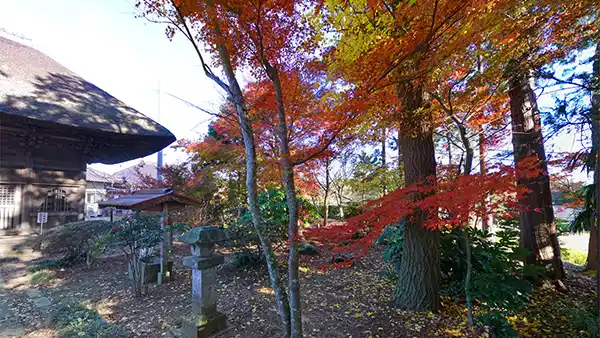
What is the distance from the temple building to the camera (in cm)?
682

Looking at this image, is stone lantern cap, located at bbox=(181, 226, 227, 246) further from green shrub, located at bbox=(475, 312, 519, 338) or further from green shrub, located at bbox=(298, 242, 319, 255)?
green shrub, located at bbox=(298, 242, 319, 255)

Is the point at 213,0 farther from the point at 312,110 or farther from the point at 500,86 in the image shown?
the point at 500,86

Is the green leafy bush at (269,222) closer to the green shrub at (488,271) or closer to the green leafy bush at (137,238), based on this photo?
the green leafy bush at (137,238)

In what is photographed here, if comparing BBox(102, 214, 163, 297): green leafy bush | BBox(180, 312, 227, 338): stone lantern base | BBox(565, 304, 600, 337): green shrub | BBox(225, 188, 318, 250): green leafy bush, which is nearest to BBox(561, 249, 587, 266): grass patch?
BBox(565, 304, 600, 337): green shrub

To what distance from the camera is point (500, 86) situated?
4070 millimetres

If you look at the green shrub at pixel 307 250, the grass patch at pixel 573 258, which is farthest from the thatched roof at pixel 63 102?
the grass patch at pixel 573 258

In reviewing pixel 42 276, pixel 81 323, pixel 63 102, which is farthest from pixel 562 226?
pixel 63 102

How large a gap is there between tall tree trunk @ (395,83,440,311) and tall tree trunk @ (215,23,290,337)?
75.7 inches

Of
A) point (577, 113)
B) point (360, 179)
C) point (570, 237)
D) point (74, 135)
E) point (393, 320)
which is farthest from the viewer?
point (570, 237)

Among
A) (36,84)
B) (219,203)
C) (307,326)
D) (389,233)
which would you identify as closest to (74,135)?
(36,84)

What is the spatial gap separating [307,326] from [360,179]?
23.7 ft

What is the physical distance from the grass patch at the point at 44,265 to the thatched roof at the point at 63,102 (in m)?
3.47

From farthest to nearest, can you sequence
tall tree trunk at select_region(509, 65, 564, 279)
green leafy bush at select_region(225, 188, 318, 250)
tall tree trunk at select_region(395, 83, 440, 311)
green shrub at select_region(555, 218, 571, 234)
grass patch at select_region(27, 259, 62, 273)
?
green shrub at select_region(555, 218, 571, 234)
grass patch at select_region(27, 259, 62, 273)
green leafy bush at select_region(225, 188, 318, 250)
tall tree trunk at select_region(509, 65, 564, 279)
tall tree trunk at select_region(395, 83, 440, 311)

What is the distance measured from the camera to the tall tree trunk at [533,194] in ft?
15.2
